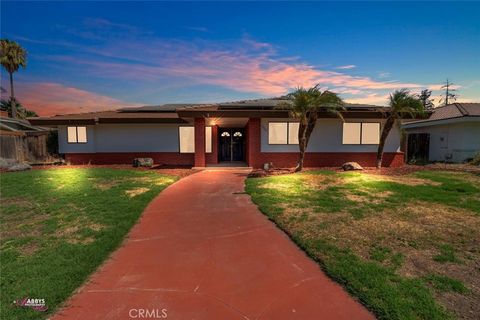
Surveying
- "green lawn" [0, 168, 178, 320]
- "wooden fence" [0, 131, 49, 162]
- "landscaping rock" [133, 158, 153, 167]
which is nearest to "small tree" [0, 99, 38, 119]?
"wooden fence" [0, 131, 49, 162]

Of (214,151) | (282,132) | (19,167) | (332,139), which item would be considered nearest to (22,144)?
(19,167)

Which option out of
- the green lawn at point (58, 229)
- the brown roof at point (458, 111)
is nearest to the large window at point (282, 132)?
the green lawn at point (58, 229)

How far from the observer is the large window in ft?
50.7

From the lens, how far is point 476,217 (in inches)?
241

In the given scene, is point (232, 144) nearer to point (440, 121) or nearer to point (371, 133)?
point (371, 133)

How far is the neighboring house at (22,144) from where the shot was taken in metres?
18.0

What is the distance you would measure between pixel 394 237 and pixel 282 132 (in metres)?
10.9

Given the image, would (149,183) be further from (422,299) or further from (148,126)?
(422,299)

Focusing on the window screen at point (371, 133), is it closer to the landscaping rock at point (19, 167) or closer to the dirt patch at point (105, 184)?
the dirt patch at point (105, 184)

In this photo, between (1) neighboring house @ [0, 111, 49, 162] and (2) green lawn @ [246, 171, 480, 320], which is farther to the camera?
(1) neighboring house @ [0, 111, 49, 162]

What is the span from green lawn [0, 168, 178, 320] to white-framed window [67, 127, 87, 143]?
706 cm

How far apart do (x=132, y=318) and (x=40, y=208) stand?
6.04 m

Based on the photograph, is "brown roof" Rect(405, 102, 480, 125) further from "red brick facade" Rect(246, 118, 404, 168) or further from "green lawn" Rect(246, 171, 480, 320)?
"green lawn" Rect(246, 171, 480, 320)

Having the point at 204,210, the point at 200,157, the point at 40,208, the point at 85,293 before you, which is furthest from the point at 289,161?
the point at 85,293
